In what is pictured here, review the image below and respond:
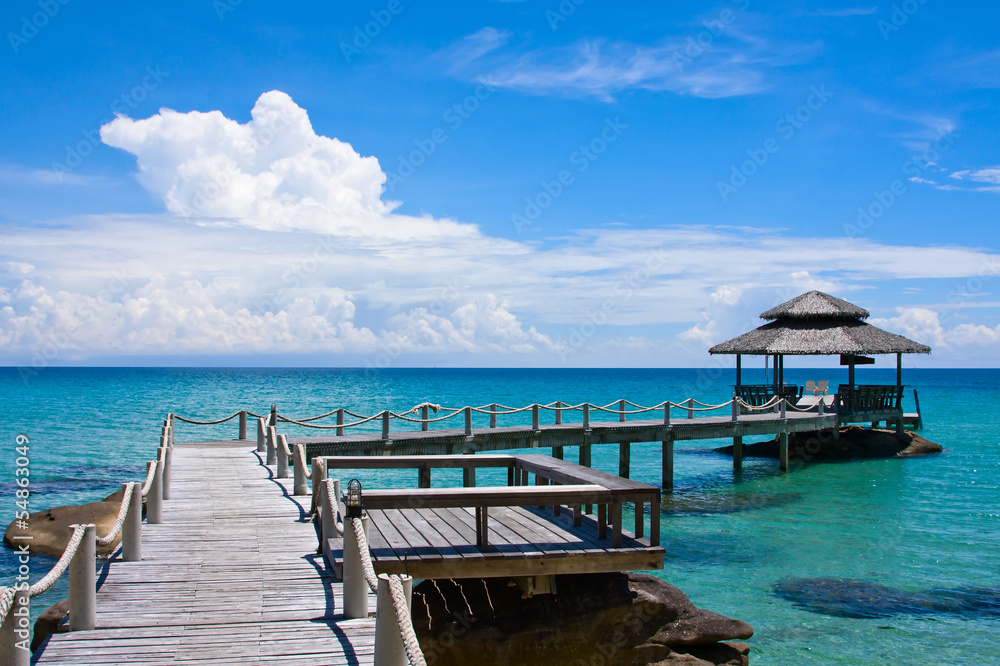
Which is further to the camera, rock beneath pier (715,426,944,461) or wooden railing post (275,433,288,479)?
rock beneath pier (715,426,944,461)

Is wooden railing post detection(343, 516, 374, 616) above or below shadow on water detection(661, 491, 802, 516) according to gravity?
above

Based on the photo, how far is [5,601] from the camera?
4.25 metres

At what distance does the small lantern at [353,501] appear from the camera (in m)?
6.71

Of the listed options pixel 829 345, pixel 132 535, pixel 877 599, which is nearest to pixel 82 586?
pixel 132 535

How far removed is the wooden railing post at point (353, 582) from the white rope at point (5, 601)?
2.52m

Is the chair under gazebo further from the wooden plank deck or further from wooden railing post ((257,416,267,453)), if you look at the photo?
the wooden plank deck

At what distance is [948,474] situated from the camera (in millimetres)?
27375

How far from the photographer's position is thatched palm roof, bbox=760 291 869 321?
3177 cm

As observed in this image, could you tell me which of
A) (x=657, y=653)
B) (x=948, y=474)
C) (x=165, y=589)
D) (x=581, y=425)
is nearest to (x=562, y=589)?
(x=657, y=653)

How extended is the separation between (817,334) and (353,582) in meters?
28.1

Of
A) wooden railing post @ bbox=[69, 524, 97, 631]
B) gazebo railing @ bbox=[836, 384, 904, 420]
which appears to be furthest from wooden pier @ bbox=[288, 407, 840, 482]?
wooden railing post @ bbox=[69, 524, 97, 631]

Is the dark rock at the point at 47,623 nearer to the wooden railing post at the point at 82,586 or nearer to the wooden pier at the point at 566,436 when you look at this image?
the wooden railing post at the point at 82,586

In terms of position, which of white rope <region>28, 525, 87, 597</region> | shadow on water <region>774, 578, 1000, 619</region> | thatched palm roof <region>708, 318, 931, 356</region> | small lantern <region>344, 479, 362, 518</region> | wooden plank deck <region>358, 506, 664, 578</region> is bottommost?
shadow on water <region>774, 578, 1000, 619</region>

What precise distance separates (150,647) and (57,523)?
12.0 m
